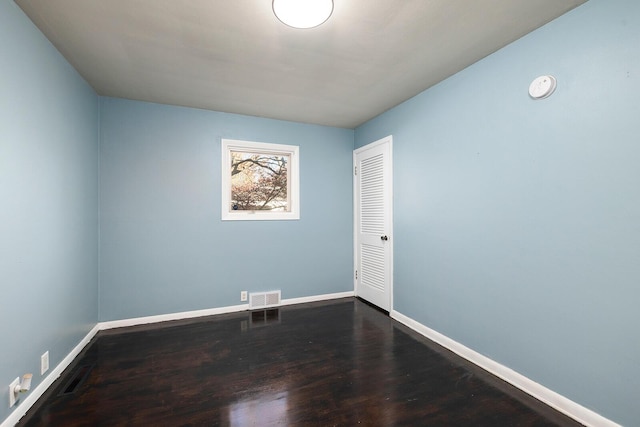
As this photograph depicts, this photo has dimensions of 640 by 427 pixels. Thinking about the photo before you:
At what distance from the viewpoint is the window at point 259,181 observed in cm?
346

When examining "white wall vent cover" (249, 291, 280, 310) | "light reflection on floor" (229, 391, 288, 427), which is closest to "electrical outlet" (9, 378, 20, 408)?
"light reflection on floor" (229, 391, 288, 427)

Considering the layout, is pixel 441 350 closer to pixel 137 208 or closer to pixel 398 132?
pixel 398 132

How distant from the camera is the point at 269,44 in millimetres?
2021

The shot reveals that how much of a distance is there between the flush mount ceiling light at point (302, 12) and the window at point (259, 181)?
1.99 meters

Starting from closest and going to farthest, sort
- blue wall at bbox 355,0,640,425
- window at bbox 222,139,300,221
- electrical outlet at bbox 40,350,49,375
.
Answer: blue wall at bbox 355,0,640,425
electrical outlet at bbox 40,350,49,375
window at bbox 222,139,300,221

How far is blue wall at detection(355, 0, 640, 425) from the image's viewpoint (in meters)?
1.50

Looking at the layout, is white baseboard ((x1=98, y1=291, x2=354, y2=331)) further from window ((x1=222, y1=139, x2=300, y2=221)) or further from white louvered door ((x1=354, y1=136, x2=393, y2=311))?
window ((x1=222, y1=139, x2=300, y2=221))

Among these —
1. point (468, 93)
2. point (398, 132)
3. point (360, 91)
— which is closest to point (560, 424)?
point (468, 93)

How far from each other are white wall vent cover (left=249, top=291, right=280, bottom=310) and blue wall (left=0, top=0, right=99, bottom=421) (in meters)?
1.59

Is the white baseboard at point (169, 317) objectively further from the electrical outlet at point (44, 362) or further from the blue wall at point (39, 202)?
the electrical outlet at point (44, 362)

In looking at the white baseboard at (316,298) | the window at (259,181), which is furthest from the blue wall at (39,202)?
the white baseboard at (316,298)

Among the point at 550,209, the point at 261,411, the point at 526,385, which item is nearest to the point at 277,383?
the point at 261,411

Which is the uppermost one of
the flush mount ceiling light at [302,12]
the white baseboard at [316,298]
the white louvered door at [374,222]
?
the flush mount ceiling light at [302,12]

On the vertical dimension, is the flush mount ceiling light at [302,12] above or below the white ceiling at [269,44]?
below
